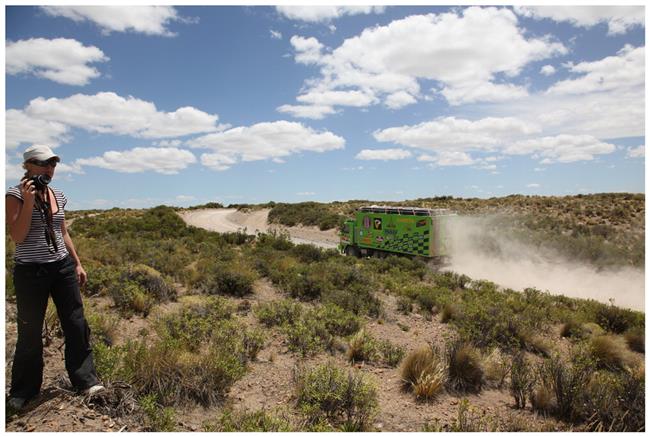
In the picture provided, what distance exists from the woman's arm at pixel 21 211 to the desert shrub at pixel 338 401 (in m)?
3.40

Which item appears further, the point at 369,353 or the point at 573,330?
the point at 573,330

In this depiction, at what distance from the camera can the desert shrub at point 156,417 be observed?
4270mm

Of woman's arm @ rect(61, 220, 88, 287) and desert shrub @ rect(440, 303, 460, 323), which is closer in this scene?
woman's arm @ rect(61, 220, 88, 287)

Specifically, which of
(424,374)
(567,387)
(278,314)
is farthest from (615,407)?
(278,314)

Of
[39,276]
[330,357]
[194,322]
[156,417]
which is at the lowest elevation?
[330,357]

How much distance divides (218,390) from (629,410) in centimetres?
517

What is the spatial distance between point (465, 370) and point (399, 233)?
13.0 m

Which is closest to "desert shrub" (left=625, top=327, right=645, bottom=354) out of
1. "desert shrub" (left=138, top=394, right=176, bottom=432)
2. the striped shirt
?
"desert shrub" (left=138, top=394, right=176, bottom=432)

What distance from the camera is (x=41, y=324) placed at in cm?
415

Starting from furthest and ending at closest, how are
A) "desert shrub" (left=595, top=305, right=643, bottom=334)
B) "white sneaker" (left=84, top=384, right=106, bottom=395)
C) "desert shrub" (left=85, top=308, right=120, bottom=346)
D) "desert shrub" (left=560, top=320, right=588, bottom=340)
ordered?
"desert shrub" (left=595, top=305, right=643, bottom=334)
"desert shrub" (left=560, top=320, right=588, bottom=340)
"desert shrub" (left=85, top=308, right=120, bottom=346)
"white sneaker" (left=84, top=384, right=106, bottom=395)

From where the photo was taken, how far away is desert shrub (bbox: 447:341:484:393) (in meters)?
6.20

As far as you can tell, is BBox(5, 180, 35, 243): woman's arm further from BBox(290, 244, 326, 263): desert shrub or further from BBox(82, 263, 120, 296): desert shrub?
BBox(290, 244, 326, 263): desert shrub

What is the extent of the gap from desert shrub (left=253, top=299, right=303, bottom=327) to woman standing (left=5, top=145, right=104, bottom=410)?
14.1 feet

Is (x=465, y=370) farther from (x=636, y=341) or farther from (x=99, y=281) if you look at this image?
(x=99, y=281)
